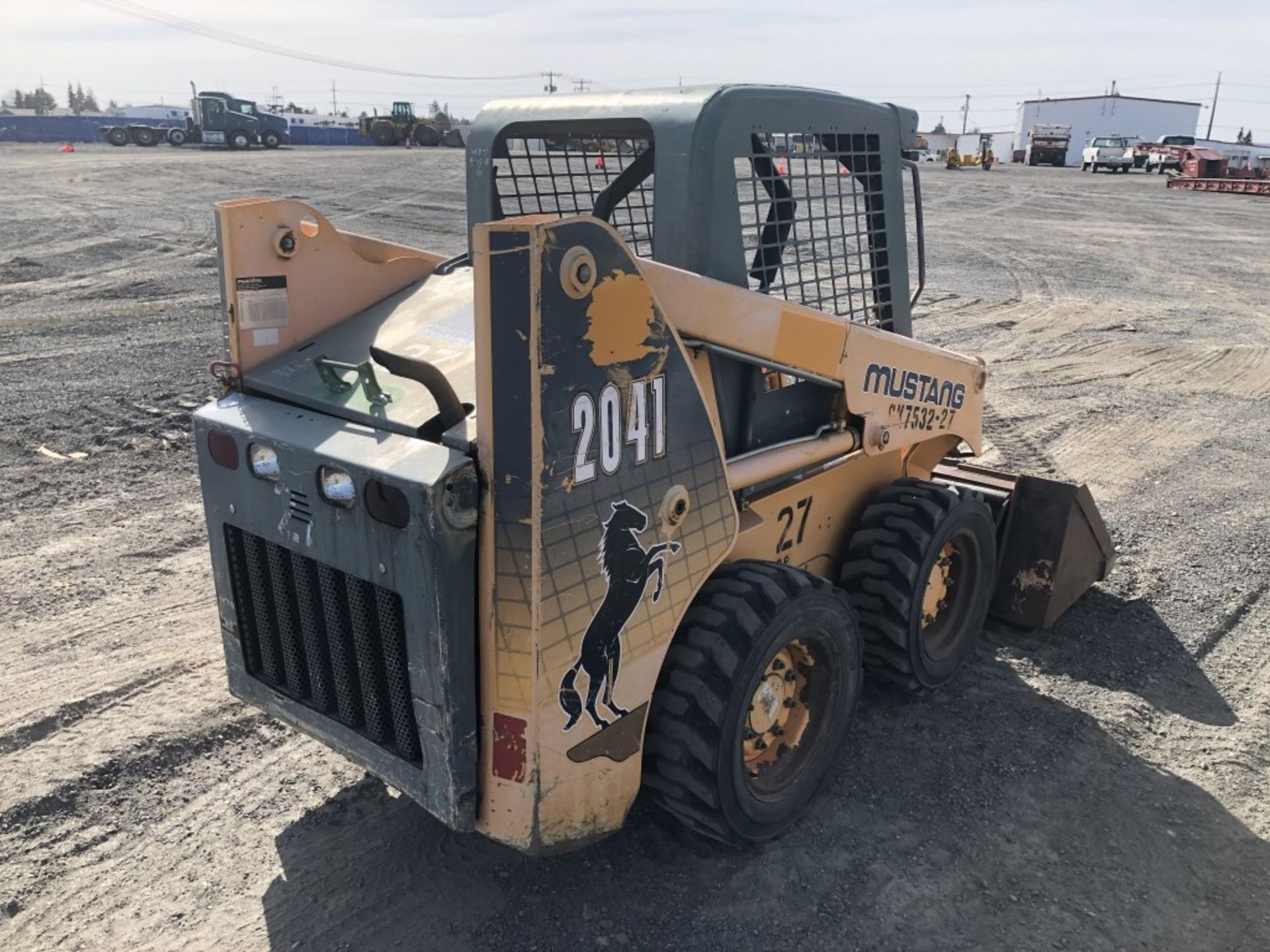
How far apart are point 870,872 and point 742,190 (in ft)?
7.50

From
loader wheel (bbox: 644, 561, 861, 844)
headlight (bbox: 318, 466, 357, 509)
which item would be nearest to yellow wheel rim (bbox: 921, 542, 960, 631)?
loader wheel (bbox: 644, 561, 861, 844)

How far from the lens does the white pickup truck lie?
140ft

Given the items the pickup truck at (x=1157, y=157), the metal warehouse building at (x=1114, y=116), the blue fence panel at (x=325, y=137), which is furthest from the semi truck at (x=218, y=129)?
the metal warehouse building at (x=1114, y=116)

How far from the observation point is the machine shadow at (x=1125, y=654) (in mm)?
4441

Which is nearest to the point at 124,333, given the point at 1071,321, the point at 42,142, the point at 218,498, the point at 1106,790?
the point at 218,498

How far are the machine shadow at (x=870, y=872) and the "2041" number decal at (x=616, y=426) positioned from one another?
1411 mm

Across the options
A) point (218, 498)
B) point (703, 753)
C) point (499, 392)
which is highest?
point (499, 392)

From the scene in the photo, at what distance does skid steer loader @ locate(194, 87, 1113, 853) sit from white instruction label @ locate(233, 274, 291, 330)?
0.01m

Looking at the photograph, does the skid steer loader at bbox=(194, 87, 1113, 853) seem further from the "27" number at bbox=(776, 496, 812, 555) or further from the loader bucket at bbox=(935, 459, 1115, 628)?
the loader bucket at bbox=(935, 459, 1115, 628)

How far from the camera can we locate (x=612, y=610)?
276cm

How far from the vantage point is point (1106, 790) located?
12.5 ft

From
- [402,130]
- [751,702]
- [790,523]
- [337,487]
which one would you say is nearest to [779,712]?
[751,702]

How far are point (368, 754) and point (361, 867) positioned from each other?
1.84 ft

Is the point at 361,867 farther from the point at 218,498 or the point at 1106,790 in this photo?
the point at 1106,790
